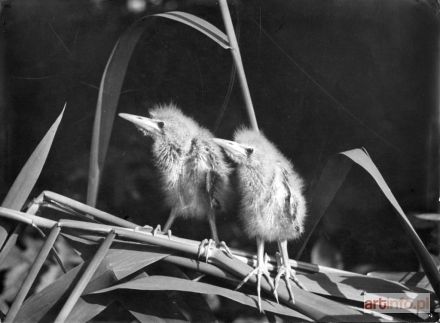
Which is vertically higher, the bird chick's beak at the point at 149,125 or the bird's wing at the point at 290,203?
the bird chick's beak at the point at 149,125

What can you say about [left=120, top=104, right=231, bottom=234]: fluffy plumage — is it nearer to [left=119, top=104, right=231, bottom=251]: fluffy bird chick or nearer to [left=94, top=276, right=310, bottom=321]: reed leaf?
[left=119, top=104, right=231, bottom=251]: fluffy bird chick

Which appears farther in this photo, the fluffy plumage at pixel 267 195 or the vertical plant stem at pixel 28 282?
the fluffy plumage at pixel 267 195

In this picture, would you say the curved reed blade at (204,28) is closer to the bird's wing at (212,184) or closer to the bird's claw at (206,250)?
the bird's wing at (212,184)

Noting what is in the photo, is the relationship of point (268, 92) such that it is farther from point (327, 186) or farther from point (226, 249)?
point (226, 249)

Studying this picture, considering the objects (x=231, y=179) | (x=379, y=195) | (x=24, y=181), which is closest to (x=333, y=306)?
(x=231, y=179)

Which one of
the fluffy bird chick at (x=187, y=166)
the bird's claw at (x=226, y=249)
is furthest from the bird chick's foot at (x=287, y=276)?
→ the fluffy bird chick at (x=187, y=166)

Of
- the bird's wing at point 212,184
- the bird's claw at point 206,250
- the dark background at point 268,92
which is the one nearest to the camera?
the bird's claw at point 206,250

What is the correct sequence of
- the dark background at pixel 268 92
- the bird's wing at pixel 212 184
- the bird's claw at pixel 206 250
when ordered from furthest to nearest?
1. the dark background at pixel 268 92
2. the bird's wing at pixel 212 184
3. the bird's claw at pixel 206 250

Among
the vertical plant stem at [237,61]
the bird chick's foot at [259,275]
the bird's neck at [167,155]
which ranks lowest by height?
the bird chick's foot at [259,275]
